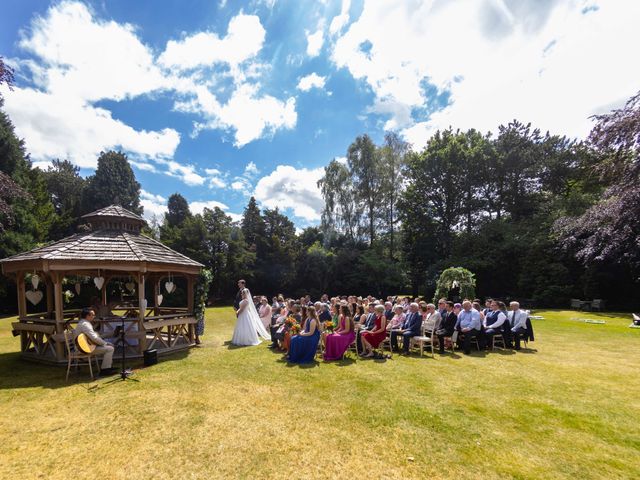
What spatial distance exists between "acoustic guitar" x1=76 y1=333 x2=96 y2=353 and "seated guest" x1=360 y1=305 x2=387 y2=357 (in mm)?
6856

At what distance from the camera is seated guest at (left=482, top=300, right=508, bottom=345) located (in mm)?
9875

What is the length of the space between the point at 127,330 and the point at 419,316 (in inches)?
356

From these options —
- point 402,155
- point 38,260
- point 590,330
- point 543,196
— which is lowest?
point 590,330

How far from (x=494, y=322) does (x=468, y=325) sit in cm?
122

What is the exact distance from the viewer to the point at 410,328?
30.9ft

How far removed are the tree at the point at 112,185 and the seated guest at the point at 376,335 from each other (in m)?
42.0

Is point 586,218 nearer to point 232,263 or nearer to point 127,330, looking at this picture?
point 127,330

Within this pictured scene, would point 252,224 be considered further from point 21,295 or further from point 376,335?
point 376,335

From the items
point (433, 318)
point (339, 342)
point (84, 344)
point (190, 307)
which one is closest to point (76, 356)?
point (84, 344)

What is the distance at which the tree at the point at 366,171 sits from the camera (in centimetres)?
3159

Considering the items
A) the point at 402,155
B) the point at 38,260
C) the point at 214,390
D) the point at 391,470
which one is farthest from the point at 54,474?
the point at 402,155

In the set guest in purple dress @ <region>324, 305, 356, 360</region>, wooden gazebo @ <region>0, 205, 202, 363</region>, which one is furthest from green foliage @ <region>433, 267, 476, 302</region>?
wooden gazebo @ <region>0, 205, 202, 363</region>

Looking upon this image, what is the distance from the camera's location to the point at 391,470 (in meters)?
3.73

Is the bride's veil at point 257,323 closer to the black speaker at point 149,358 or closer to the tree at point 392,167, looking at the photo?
the black speaker at point 149,358
